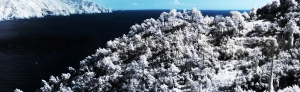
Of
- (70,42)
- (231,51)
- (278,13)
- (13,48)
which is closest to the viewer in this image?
(231,51)

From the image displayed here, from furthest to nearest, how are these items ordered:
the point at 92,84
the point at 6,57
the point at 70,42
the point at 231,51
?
the point at 70,42 → the point at 6,57 → the point at 231,51 → the point at 92,84

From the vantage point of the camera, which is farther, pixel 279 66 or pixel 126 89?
pixel 126 89

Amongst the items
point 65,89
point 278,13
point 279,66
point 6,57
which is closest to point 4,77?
point 6,57

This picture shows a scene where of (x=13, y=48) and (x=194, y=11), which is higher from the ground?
(x=194, y=11)

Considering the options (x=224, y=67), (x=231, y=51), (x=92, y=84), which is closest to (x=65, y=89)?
(x=92, y=84)

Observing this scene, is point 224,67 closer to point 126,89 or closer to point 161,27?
point 126,89

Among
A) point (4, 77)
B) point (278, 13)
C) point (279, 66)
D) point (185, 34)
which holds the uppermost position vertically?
point (278, 13)
